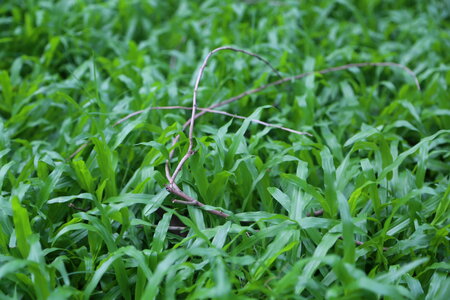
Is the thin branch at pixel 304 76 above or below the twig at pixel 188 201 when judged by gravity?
above

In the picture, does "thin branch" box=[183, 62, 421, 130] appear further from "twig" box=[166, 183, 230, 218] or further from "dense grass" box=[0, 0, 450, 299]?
"twig" box=[166, 183, 230, 218]

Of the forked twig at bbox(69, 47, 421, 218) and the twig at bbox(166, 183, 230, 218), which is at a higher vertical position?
the forked twig at bbox(69, 47, 421, 218)

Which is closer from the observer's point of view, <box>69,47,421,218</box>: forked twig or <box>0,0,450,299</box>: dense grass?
<box>0,0,450,299</box>: dense grass

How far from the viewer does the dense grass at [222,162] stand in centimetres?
127

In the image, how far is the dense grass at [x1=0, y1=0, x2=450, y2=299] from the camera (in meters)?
1.27

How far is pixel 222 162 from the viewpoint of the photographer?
159cm

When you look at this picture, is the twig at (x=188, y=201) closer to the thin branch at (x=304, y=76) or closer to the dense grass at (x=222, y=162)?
the dense grass at (x=222, y=162)

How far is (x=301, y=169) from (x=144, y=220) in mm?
522

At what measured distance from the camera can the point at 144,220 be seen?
4.79 ft

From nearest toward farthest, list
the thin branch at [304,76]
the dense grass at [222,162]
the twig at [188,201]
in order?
the dense grass at [222,162] < the twig at [188,201] < the thin branch at [304,76]

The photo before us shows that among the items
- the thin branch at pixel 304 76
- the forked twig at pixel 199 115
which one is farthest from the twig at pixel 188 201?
the thin branch at pixel 304 76

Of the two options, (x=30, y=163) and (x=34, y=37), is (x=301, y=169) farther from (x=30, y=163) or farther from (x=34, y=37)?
(x=34, y=37)

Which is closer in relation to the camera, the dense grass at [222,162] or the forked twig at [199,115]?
the dense grass at [222,162]

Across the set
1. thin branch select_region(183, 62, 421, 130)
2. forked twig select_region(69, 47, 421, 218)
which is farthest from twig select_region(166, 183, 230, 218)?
thin branch select_region(183, 62, 421, 130)
